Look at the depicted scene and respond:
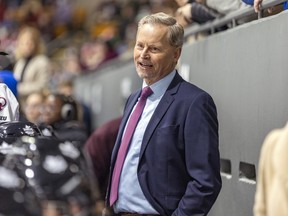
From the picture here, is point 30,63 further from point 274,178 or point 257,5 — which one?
point 274,178

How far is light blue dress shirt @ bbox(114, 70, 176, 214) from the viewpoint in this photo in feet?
19.8

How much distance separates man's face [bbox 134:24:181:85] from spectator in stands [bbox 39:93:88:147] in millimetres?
4977

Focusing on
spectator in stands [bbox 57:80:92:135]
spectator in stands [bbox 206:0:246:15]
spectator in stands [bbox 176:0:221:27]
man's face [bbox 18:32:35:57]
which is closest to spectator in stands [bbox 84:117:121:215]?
spectator in stands [bbox 176:0:221:27]

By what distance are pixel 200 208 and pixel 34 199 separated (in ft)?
4.19

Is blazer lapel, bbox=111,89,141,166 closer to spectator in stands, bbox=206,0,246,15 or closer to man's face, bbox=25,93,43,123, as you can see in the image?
spectator in stands, bbox=206,0,246,15

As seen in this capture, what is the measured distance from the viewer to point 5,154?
203 inches

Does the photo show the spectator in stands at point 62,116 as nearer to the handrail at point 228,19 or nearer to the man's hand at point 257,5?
the handrail at point 228,19

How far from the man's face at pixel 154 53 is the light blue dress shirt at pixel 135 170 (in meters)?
0.06

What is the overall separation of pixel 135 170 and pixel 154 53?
0.71 meters

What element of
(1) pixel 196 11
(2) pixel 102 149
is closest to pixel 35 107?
(2) pixel 102 149

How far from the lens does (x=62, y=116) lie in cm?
1202

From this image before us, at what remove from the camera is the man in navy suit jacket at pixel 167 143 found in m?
5.82

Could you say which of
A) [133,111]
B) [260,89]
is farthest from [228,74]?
[133,111]

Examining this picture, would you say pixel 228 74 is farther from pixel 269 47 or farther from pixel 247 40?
pixel 269 47
